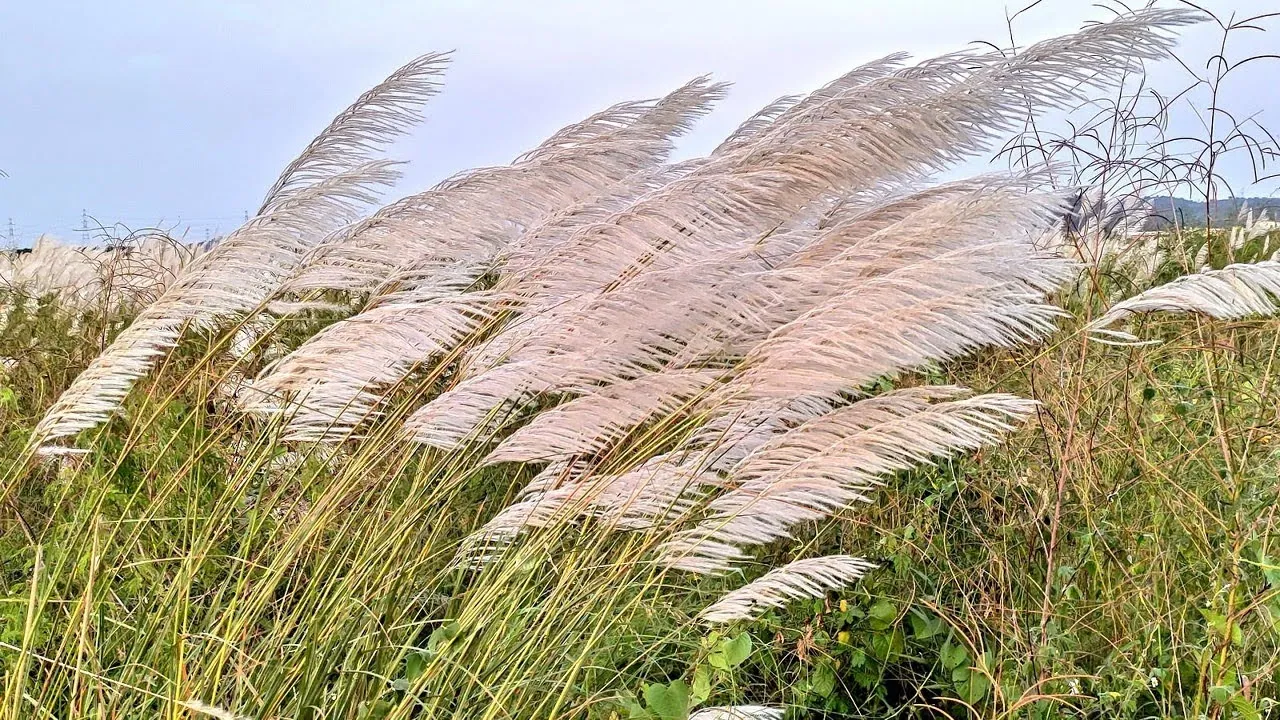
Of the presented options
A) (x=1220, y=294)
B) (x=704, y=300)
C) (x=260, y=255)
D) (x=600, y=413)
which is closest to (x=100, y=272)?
(x=260, y=255)

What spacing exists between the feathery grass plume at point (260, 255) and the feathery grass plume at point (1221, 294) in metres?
1.41

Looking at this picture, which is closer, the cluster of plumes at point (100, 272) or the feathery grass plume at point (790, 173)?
the feathery grass plume at point (790, 173)

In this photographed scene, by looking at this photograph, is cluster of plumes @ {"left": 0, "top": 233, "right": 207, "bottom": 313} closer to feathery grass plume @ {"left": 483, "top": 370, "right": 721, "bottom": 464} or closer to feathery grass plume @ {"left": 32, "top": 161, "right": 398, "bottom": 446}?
feathery grass plume @ {"left": 32, "top": 161, "right": 398, "bottom": 446}

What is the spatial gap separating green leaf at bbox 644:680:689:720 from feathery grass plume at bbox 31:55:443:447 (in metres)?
1.04

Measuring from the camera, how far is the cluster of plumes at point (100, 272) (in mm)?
4176

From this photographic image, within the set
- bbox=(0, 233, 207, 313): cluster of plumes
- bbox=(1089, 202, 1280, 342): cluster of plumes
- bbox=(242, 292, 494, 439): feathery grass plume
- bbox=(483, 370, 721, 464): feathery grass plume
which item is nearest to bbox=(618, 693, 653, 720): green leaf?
bbox=(483, 370, 721, 464): feathery grass plume

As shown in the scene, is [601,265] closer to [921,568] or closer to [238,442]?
[921,568]

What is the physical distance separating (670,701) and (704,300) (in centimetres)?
66

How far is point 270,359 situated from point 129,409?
1.40 ft

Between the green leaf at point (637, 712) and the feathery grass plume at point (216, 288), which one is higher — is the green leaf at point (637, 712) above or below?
below

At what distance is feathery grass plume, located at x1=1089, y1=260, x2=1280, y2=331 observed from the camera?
4.99ft

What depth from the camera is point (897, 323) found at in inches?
62.2

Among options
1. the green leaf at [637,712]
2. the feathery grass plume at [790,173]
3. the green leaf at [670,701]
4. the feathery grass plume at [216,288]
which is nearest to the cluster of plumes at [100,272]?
the feathery grass plume at [216,288]

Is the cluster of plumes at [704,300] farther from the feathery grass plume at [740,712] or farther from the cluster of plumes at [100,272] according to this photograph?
the cluster of plumes at [100,272]
